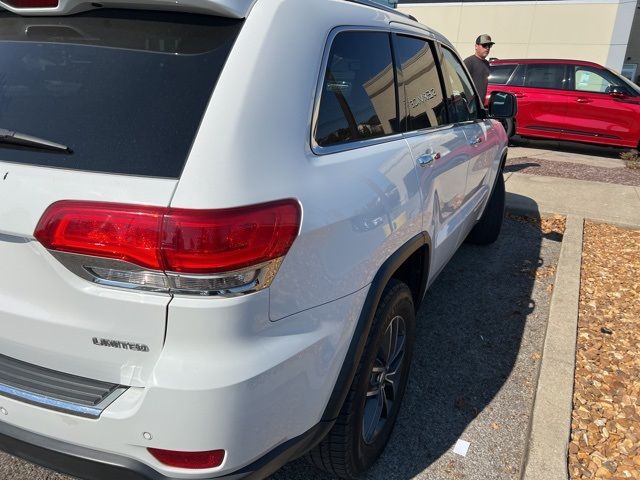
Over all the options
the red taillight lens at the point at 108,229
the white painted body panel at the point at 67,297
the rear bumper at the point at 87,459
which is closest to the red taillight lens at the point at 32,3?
the white painted body panel at the point at 67,297

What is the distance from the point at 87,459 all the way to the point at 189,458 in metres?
0.30

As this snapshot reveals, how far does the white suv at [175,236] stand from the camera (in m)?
1.37

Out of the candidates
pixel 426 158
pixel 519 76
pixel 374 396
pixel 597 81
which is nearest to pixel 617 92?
pixel 597 81

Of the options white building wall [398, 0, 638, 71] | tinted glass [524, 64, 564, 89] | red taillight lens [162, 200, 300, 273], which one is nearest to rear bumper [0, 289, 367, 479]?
red taillight lens [162, 200, 300, 273]

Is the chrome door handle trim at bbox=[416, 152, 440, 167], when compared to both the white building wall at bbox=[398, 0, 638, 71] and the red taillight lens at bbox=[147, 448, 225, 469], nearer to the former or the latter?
the red taillight lens at bbox=[147, 448, 225, 469]

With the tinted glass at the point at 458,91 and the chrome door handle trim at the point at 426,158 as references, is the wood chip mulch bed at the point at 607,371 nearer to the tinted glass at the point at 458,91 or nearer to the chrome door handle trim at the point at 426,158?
the chrome door handle trim at the point at 426,158

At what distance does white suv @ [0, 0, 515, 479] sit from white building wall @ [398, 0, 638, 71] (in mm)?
16081

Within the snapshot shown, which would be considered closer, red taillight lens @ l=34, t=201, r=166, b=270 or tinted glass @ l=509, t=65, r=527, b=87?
red taillight lens @ l=34, t=201, r=166, b=270

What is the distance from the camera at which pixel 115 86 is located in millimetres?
1511

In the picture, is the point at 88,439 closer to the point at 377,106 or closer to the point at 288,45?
the point at 288,45

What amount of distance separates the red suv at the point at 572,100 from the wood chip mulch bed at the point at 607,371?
607 centimetres

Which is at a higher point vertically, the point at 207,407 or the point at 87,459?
the point at 207,407

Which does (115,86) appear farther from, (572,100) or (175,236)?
(572,100)

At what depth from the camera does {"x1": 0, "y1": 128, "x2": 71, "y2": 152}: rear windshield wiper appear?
4.78 feet
